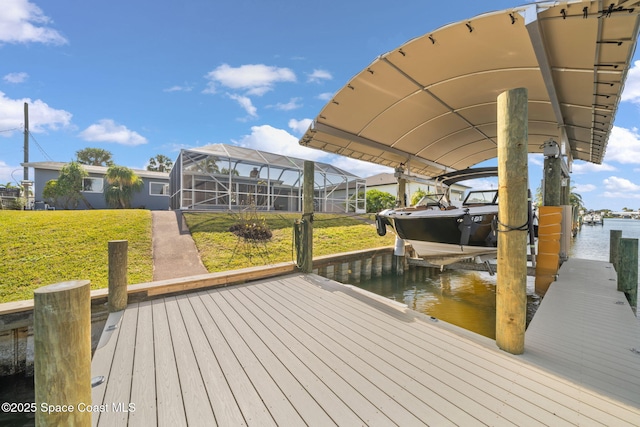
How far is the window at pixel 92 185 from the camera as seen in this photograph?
16.2 meters


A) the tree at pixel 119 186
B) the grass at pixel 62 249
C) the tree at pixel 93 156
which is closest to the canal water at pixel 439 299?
the grass at pixel 62 249

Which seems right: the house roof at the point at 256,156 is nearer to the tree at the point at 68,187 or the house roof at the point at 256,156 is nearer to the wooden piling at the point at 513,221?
the tree at the point at 68,187

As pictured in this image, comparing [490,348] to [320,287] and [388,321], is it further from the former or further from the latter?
[320,287]

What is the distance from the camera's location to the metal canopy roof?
10.3 feet

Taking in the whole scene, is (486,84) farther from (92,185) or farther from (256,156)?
(92,185)

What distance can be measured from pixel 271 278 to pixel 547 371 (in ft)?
13.8

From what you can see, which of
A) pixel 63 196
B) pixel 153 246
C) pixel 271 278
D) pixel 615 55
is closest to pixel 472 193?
pixel 615 55

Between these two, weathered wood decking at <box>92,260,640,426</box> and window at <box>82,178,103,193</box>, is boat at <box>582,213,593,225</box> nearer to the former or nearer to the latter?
weathered wood decking at <box>92,260,640,426</box>

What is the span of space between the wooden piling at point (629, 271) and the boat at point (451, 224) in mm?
2108

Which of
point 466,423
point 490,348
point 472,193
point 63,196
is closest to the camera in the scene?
point 466,423

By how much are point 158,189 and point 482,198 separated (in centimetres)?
1960

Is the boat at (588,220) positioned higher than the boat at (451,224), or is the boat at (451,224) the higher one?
the boat at (451,224)

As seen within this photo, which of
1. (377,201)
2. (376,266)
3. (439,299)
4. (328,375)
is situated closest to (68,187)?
(376,266)

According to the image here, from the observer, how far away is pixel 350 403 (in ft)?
6.38
